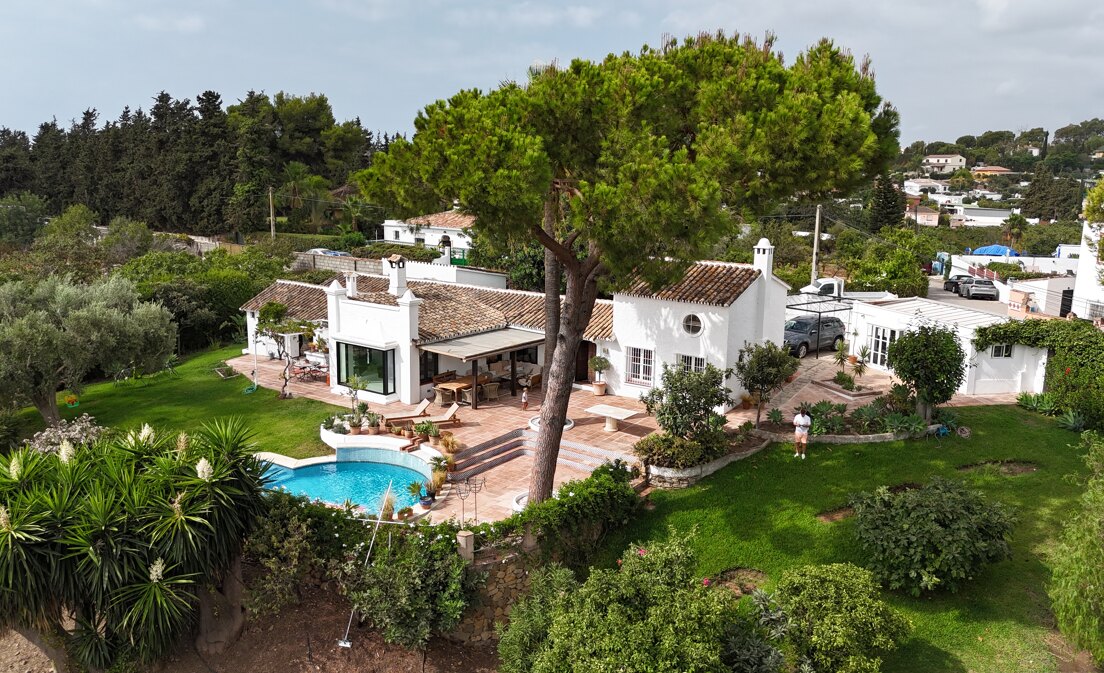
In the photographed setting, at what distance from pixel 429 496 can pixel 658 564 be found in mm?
9393

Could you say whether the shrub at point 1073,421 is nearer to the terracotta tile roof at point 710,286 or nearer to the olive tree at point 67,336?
the terracotta tile roof at point 710,286

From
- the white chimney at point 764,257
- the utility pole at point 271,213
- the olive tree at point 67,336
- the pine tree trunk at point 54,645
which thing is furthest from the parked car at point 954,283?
the pine tree trunk at point 54,645

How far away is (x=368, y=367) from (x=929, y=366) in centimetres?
2003

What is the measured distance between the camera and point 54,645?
51.3 ft

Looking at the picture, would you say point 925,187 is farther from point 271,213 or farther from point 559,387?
point 559,387

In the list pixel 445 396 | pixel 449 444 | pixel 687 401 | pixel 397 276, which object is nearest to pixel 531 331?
pixel 445 396

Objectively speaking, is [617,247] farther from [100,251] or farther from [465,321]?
[100,251]

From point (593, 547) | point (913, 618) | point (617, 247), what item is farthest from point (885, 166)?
point (593, 547)

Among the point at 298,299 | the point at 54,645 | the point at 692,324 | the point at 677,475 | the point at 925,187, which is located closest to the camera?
the point at 54,645

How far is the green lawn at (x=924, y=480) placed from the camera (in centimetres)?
1566

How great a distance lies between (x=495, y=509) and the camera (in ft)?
69.2

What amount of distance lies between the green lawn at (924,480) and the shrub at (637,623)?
5067 mm

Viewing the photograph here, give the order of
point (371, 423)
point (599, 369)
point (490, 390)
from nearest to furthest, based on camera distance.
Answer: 1. point (371, 423)
2. point (599, 369)
3. point (490, 390)

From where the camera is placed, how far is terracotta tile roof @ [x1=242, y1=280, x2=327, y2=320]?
1419 inches
